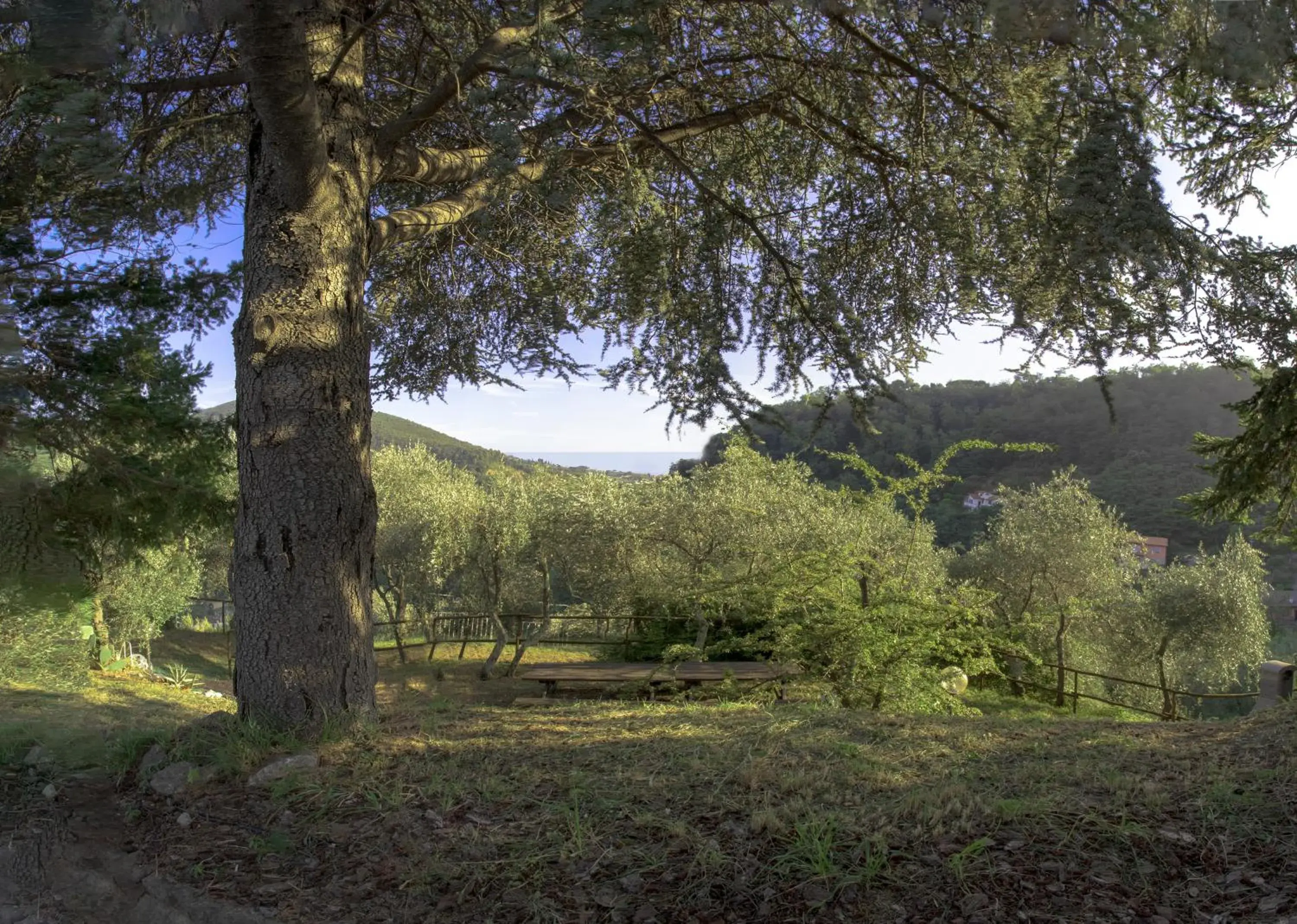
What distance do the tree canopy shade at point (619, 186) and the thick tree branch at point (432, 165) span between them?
0.08 ft

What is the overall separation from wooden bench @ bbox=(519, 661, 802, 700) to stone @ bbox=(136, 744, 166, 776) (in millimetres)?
4257

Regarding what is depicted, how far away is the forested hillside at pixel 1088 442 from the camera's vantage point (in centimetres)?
2194

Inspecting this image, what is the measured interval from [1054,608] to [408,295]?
A: 1267cm

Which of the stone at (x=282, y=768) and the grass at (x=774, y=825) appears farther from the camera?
the stone at (x=282, y=768)

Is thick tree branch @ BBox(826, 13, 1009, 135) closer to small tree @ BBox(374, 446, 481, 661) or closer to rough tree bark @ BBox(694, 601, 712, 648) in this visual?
rough tree bark @ BBox(694, 601, 712, 648)

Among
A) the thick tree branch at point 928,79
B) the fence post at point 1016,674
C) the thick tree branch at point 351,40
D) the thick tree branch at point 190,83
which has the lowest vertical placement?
the fence post at point 1016,674

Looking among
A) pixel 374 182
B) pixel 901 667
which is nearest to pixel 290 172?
pixel 374 182

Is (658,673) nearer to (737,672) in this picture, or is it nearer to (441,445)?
(737,672)

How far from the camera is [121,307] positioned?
222 inches

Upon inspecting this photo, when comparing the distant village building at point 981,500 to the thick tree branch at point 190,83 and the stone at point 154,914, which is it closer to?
the thick tree branch at point 190,83

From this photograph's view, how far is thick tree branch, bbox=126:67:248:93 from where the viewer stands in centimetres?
454

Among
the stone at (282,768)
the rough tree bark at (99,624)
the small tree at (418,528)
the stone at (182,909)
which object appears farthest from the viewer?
the small tree at (418,528)

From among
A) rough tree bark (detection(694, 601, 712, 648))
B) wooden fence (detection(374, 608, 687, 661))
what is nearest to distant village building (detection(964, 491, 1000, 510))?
wooden fence (detection(374, 608, 687, 661))

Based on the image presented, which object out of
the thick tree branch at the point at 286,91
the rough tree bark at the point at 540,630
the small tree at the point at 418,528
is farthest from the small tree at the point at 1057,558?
the thick tree branch at the point at 286,91
